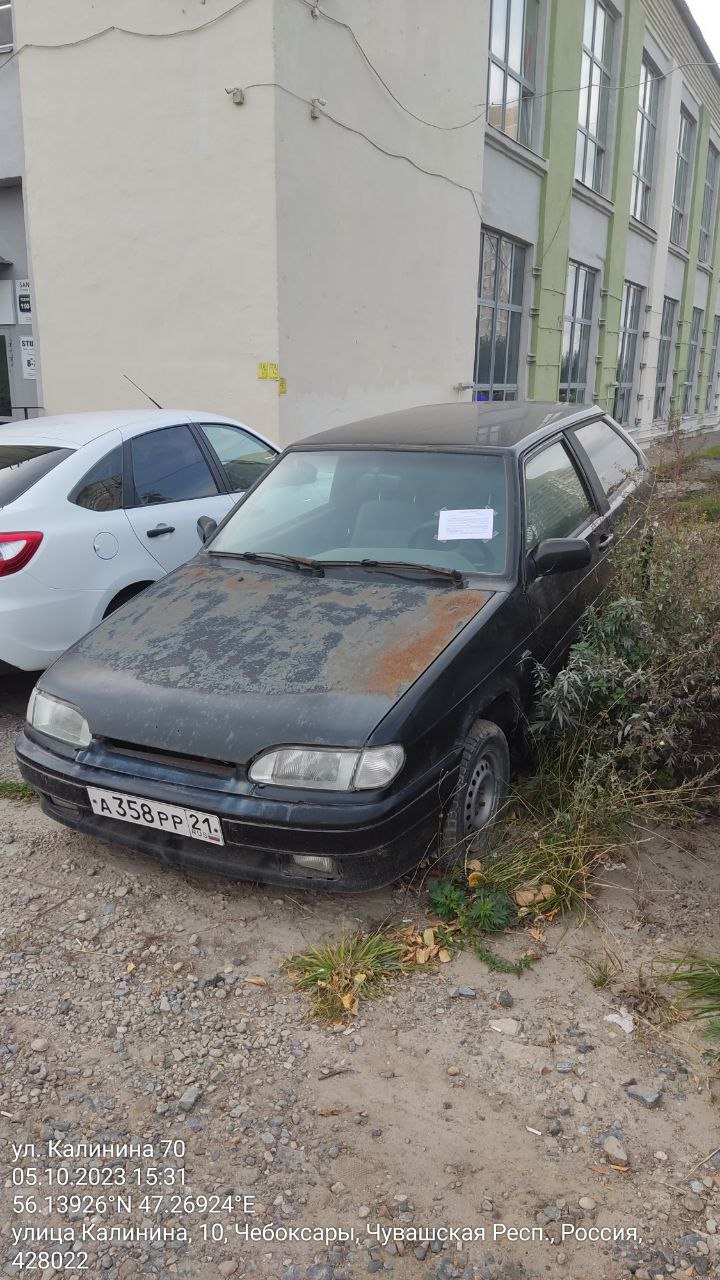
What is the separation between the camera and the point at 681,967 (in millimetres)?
2771

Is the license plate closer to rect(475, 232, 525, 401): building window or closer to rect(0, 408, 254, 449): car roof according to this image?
rect(0, 408, 254, 449): car roof

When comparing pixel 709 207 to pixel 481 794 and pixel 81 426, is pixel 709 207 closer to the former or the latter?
pixel 81 426

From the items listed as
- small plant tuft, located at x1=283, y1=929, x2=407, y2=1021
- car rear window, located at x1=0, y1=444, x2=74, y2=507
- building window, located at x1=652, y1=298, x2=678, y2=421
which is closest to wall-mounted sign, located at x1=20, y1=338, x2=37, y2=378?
car rear window, located at x1=0, y1=444, x2=74, y2=507

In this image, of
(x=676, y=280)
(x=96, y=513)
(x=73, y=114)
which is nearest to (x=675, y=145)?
(x=676, y=280)

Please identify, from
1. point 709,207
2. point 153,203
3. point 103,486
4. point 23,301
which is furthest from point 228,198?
point 709,207

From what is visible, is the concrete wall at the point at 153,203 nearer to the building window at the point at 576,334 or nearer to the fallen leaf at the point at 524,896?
the fallen leaf at the point at 524,896

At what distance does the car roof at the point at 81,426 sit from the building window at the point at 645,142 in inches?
651

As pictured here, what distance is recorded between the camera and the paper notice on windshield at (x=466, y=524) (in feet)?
12.2

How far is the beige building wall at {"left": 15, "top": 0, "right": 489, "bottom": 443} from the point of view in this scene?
8109 millimetres

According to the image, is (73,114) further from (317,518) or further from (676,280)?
(676,280)

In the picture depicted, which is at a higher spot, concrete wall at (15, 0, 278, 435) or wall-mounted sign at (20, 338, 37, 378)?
concrete wall at (15, 0, 278, 435)

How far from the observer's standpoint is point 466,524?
147 inches

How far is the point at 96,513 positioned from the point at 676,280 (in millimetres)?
22536

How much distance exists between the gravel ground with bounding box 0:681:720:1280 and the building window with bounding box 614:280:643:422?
18.1m
